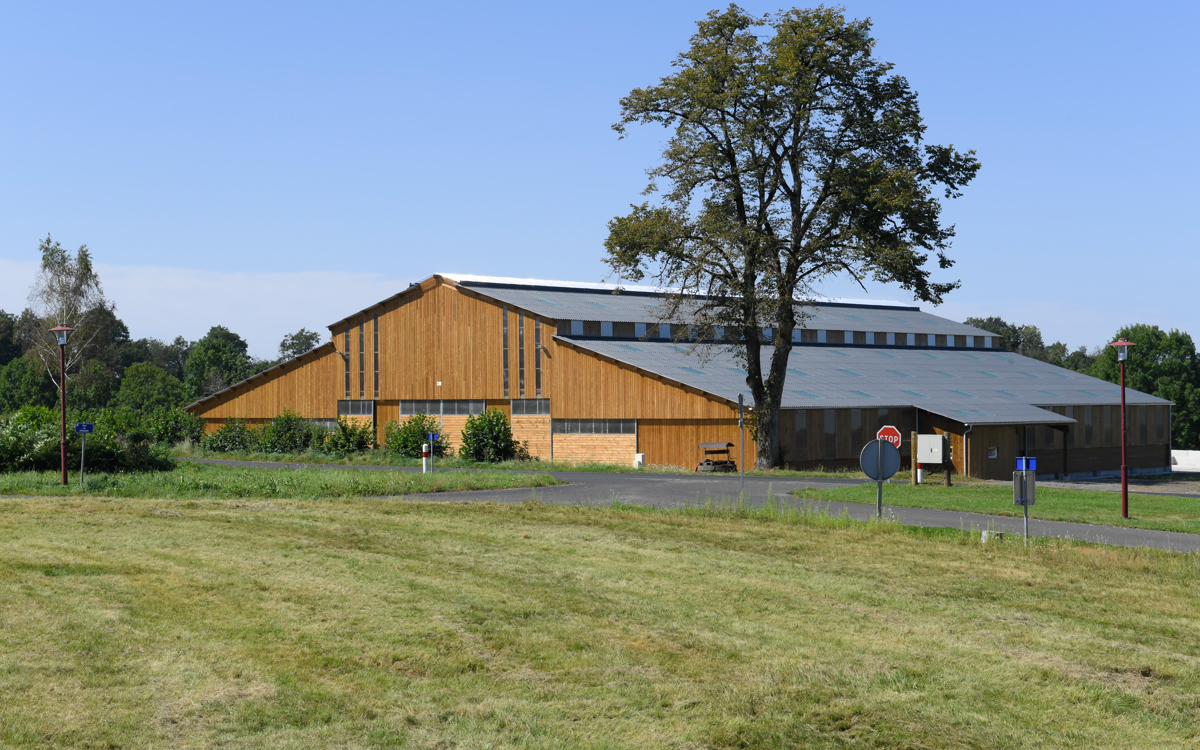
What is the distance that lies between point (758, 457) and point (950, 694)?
3244 centimetres

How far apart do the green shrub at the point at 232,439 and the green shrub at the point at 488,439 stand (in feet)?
45.0

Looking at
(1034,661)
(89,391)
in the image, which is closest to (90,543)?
(1034,661)

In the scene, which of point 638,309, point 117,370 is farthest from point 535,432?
point 117,370

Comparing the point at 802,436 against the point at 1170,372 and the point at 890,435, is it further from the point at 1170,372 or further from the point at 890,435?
the point at 1170,372

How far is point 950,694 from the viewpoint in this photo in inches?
333

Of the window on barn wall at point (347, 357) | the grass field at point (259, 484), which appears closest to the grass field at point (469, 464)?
the window on barn wall at point (347, 357)

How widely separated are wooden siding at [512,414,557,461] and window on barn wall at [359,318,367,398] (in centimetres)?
970

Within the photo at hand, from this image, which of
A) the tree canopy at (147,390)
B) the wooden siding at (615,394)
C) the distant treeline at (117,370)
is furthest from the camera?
the tree canopy at (147,390)

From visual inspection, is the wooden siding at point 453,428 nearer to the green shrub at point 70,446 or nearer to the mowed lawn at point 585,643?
the green shrub at point 70,446

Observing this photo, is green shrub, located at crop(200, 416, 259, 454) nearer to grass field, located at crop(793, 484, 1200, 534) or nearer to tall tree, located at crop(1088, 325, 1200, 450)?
grass field, located at crop(793, 484, 1200, 534)

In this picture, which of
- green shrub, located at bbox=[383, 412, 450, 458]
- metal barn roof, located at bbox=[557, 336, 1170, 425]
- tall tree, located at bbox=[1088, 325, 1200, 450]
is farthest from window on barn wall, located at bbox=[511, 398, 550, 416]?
tall tree, located at bbox=[1088, 325, 1200, 450]

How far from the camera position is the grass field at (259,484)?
26.2 meters

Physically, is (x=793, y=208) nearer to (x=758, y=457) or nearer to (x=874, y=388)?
(x=758, y=457)

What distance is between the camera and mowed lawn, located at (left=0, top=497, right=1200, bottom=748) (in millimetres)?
7582
